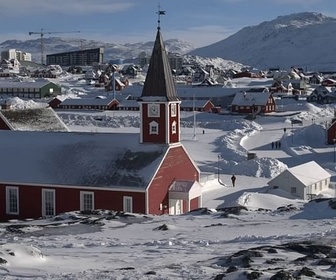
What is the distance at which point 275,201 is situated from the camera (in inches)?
1072

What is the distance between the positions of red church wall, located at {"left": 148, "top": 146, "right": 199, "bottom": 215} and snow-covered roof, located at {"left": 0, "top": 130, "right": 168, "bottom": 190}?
393 millimetres

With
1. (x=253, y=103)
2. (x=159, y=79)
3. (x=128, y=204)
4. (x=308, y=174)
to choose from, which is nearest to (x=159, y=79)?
(x=159, y=79)

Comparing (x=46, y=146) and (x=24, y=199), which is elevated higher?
(x=46, y=146)

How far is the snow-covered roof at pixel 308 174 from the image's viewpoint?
1197 inches

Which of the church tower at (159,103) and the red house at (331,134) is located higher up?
the church tower at (159,103)

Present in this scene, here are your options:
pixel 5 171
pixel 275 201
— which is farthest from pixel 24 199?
pixel 275 201

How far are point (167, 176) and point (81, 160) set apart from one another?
10.9 feet

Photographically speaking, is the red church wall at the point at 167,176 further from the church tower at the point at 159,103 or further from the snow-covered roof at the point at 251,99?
the snow-covered roof at the point at 251,99

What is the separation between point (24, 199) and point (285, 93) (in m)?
87.5

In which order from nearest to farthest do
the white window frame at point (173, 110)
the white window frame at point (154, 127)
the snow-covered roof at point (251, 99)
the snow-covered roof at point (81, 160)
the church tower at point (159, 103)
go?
the snow-covered roof at point (81, 160) → the church tower at point (159, 103) → the white window frame at point (154, 127) → the white window frame at point (173, 110) → the snow-covered roof at point (251, 99)

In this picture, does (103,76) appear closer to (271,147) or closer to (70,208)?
(271,147)

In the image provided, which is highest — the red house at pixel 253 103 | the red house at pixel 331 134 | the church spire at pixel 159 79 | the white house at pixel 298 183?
the church spire at pixel 159 79

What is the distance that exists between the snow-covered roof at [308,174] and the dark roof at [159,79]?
329 inches

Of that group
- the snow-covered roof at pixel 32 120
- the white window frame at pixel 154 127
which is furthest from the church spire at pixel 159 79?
the snow-covered roof at pixel 32 120
